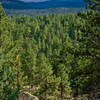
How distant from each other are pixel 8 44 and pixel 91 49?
1923 cm

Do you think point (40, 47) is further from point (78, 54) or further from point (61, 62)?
point (78, 54)

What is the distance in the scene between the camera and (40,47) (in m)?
102

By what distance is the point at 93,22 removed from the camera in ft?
41.1

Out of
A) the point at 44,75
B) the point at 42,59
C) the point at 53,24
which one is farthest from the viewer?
the point at 53,24

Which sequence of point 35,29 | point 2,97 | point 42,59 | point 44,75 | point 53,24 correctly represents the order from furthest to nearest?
point 53,24, point 35,29, point 42,59, point 44,75, point 2,97

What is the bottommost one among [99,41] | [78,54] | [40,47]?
[40,47]

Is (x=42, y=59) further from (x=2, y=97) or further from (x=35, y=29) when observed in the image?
(x=35, y=29)

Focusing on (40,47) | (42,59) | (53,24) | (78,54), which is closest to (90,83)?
(78,54)

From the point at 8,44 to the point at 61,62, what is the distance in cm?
984

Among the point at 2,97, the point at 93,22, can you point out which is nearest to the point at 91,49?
the point at 93,22

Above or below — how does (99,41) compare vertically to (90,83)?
above

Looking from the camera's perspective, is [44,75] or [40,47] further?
[40,47]

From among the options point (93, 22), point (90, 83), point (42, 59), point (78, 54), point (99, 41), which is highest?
point (93, 22)

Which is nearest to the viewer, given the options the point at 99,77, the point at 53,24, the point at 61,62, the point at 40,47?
the point at 99,77
